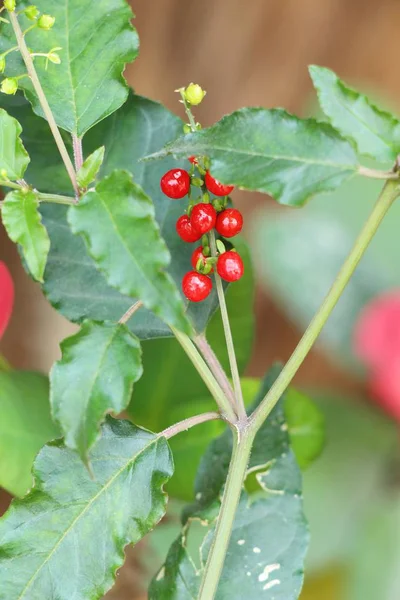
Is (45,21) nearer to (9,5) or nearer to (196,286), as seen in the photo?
(9,5)

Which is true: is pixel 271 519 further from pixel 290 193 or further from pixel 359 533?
pixel 359 533

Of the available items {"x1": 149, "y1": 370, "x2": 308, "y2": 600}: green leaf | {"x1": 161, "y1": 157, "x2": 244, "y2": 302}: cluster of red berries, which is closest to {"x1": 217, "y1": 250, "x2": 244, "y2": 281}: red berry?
{"x1": 161, "y1": 157, "x2": 244, "y2": 302}: cluster of red berries

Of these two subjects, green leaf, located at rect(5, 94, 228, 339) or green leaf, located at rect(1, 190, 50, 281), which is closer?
green leaf, located at rect(1, 190, 50, 281)

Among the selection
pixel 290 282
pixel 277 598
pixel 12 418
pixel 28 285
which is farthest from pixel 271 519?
pixel 28 285

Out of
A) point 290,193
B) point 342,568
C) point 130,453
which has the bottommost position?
point 342,568

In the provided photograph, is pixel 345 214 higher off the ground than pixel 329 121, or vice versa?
pixel 329 121

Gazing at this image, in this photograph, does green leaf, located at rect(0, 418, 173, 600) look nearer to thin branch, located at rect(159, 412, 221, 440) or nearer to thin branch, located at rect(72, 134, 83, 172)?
thin branch, located at rect(159, 412, 221, 440)

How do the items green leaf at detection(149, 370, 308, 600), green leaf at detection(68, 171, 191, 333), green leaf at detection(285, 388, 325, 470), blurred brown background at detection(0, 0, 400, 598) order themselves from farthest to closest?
blurred brown background at detection(0, 0, 400, 598) < green leaf at detection(285, 388, 325, 470) < green leaf at detection(149, 370, 308, 600) < green leaf at detection(68, 171, 191, 333)

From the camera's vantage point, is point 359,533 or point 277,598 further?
point 359,533
